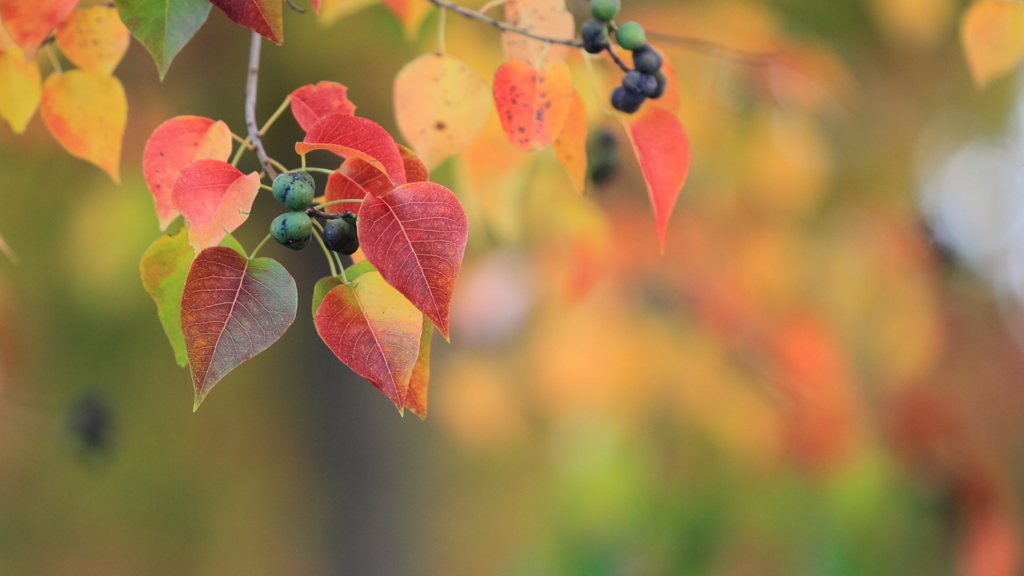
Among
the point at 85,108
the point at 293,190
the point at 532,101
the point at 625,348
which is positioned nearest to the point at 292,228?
the point at 293,190

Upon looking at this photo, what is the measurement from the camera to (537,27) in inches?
30.8

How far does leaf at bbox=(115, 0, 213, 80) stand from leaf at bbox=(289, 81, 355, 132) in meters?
0.10

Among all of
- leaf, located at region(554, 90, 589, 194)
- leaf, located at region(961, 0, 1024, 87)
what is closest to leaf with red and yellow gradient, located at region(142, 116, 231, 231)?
leaf, located at region(554, 90, 589, 194)

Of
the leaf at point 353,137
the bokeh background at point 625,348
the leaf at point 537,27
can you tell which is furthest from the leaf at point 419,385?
the bokeh background at point 625,348

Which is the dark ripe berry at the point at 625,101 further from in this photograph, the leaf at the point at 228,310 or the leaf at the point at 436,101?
the leaf at the point at 228,310

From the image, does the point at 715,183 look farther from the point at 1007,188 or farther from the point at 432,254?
the point at 1007,188

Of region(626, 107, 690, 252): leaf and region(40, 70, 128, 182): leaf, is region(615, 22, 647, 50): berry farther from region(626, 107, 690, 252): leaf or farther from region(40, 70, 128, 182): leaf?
region(40, 70, 128, 182): leaf

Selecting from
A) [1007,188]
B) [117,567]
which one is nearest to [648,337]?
[1007,188]

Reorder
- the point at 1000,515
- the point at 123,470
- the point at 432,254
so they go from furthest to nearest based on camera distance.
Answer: the point at 123,470, the point at 1000,515, the point at 432,254

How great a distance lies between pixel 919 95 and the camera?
318 cm

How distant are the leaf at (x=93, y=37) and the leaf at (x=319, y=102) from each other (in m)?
0.22

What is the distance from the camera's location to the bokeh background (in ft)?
6.68

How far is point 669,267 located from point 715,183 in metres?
0.30

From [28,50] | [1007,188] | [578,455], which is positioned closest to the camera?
[28,50]
